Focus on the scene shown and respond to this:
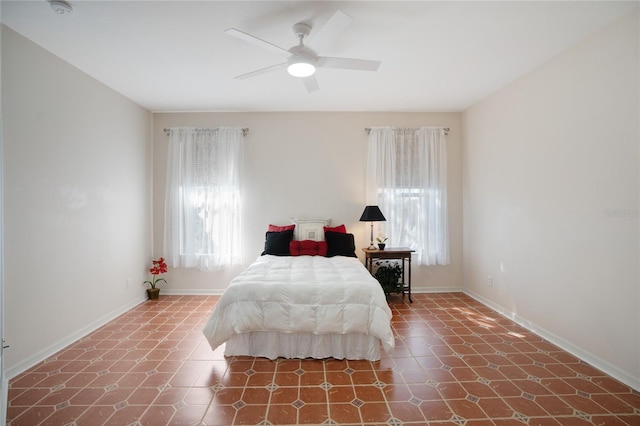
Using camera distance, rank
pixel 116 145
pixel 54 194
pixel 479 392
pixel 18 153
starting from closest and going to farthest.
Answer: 1. pixel 479 392
2. pixel 18 153
3. pixel 54 194
4. pixel 116 145

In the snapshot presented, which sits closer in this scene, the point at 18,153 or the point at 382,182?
the point at 18,153

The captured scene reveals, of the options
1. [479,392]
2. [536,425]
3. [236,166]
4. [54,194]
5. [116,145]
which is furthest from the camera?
[236,166]

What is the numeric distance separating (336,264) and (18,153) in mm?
3075

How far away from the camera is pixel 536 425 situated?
1954 mm

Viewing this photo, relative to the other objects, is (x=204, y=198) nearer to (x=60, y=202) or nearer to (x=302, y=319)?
(x=60, y=202)

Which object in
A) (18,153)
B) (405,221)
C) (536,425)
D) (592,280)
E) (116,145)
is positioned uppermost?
(116,145)

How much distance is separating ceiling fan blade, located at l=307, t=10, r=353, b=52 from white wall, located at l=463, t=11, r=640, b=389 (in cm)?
220

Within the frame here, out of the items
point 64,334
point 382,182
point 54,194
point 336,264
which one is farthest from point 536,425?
point 54,194

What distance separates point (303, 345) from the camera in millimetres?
2789

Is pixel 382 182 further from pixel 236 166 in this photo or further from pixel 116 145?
pixel 116 145

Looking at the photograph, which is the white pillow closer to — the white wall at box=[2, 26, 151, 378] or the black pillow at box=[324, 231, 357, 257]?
the black pillow at box=[324, 231, 357, 257]

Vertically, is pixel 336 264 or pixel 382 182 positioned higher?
pixel 382 182

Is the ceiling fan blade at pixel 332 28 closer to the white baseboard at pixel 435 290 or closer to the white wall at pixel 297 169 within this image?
the white wall at pixel 297 169

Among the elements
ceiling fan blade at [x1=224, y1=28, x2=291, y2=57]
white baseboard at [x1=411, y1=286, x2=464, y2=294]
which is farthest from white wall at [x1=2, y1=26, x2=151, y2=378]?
white baseboard at [x1=411, y1=286, x2=464, y2=294]
